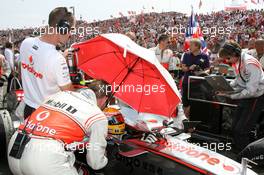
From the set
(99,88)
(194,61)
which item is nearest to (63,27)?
(99,88)

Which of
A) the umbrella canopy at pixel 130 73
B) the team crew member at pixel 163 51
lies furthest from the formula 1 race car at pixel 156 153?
the team crew member at pixel 163 51

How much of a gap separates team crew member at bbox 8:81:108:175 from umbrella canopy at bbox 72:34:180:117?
0.83 meters

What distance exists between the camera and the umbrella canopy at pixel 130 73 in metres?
3.20

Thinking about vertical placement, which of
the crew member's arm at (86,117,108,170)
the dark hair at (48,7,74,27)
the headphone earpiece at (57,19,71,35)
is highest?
the dark hair at (48,7,74,27)

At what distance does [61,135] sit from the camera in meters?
2.37

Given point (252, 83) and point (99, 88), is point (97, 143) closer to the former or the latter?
point (99, 88)

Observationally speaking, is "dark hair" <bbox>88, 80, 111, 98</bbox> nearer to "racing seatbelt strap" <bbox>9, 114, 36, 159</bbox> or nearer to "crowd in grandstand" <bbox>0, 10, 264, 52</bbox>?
"racing seatbelt strap" <bbox>9, 114, 36, 159</bbox>

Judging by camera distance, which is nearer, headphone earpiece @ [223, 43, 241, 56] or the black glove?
headphone earpiece @ [223, 43, 241, 56]

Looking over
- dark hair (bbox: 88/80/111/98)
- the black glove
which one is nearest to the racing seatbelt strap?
dark hair (bbox: 88/80/111/98)

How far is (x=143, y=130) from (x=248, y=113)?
6.58 feet

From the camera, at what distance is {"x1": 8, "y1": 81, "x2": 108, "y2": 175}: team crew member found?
2.29m

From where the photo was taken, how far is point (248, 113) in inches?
186

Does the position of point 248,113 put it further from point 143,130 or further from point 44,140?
point 44,140

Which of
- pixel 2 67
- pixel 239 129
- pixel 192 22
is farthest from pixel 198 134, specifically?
pixel 192 22
